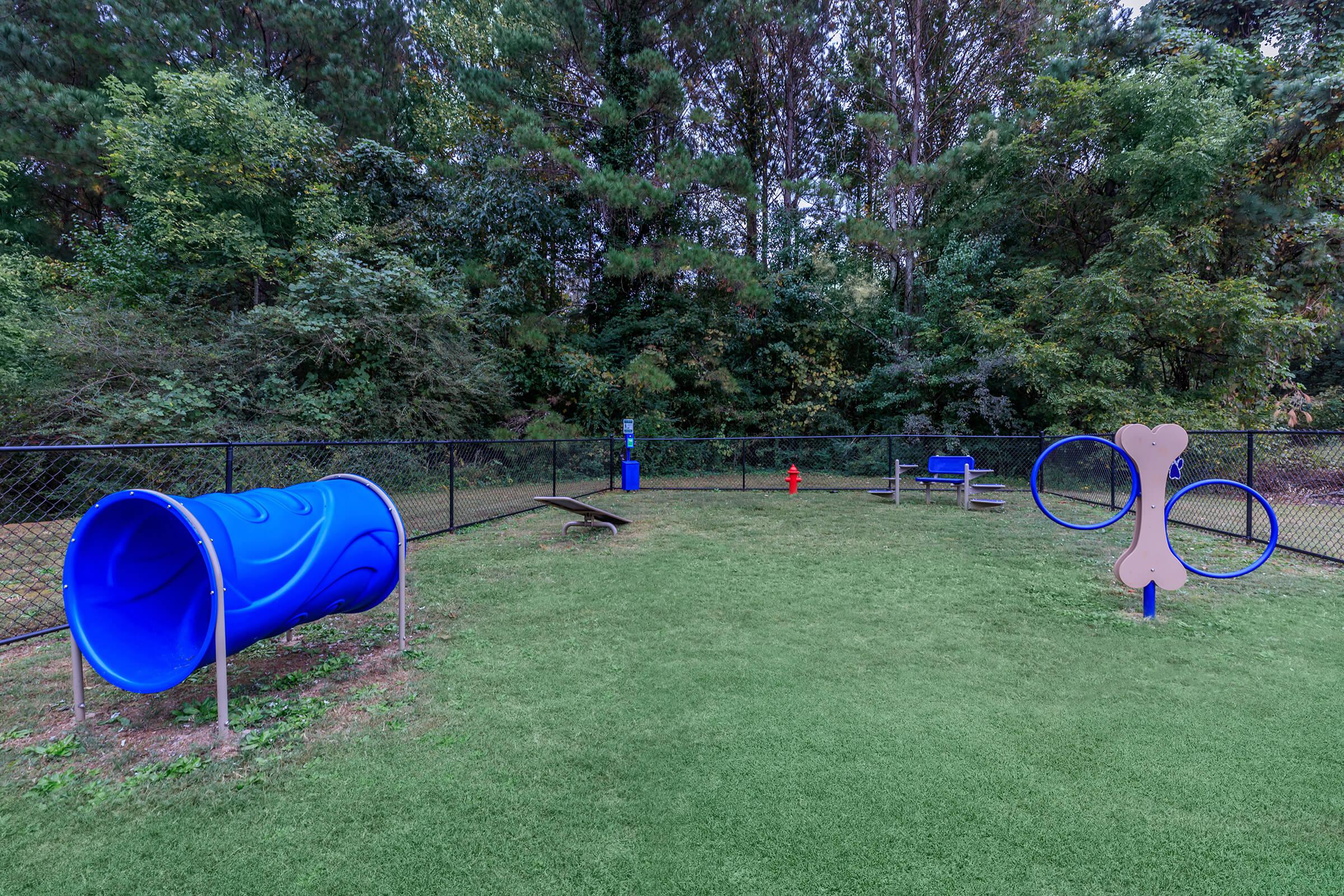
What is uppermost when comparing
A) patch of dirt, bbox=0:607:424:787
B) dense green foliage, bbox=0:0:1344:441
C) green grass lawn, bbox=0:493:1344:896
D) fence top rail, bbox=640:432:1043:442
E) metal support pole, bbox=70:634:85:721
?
dense green foliage, bbox=0:0:1344:441

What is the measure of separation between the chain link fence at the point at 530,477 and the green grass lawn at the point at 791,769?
10.3 feet

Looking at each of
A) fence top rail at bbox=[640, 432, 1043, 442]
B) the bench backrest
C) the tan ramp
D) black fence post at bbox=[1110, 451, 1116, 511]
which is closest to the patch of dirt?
the tan ramp

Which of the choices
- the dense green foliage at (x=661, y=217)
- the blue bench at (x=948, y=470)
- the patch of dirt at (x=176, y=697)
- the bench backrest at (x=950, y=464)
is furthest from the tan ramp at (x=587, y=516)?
the dense green foliage at (x=661, y=217)

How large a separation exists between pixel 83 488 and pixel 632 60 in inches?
563

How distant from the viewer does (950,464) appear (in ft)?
32.7

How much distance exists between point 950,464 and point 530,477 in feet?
25.9

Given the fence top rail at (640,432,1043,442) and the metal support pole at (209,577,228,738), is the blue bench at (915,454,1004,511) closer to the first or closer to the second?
the fence top rail at (640,432,1043,442)

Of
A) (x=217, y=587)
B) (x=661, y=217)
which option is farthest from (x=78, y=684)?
(x=661, y=217)

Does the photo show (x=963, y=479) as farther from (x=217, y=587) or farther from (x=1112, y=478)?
(x=217, y=587)

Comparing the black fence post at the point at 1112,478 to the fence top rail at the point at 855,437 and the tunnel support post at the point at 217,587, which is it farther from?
the tunnel support post at the point at 217,587

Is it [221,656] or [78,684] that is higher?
[221,656]

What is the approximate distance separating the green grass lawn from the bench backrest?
5285 mm

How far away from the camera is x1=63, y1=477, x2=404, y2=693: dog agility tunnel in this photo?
8.69ft

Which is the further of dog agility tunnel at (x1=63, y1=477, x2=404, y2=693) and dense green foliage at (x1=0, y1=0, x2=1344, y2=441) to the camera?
dense green foliage at (x1=0, y1=0, x2=1344, y2=441)
